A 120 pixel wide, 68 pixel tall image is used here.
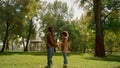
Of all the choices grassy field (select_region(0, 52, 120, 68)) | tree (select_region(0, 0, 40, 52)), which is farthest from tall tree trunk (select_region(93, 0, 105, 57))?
tree (select_region(0, 0, 40, 52))

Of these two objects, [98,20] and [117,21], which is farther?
[117,21]

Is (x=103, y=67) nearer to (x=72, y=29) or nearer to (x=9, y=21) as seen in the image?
(x=9, y=21)

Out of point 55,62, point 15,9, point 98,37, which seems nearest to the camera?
point 55,62

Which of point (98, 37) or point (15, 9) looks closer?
point (98, 37)

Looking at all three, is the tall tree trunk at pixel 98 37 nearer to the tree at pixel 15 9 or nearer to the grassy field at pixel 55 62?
the grassy field at pixel 55 62

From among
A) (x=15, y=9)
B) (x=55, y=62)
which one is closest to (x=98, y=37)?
(x=55, y=62)

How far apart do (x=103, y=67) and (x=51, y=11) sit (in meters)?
49.1

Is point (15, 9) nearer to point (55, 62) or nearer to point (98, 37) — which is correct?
point (98, 37)

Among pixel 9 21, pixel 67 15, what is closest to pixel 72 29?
pixel 67 15

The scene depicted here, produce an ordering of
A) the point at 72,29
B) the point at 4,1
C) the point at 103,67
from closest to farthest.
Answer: the point at 103,67 < the point at 4,1 < the point at 72,29

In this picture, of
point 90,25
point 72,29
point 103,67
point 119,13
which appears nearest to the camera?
point 103,67

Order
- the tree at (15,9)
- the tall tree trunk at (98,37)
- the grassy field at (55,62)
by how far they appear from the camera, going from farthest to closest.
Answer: the tree at (15,9), the tall tree trunk at (98,37), the grassy field at (55,62)

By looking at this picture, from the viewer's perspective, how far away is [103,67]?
1405 centimetres

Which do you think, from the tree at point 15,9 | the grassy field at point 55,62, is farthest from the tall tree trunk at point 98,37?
the tree at point 15,9
